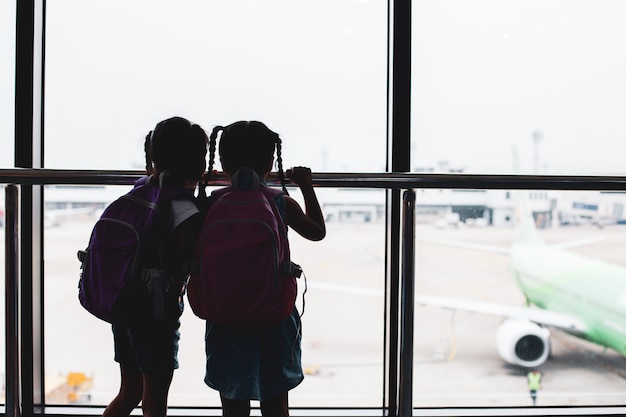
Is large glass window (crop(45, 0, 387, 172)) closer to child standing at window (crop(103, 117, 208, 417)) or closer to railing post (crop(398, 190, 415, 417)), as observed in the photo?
railing post (crop(398, 190, 415, 417))

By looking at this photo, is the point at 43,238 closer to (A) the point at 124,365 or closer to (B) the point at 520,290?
(A) the point at 124,365

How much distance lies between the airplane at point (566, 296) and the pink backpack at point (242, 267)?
4199 mm

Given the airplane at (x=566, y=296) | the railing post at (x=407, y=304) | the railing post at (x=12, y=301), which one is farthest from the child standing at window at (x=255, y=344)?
the airplane at (x=566, y=296)

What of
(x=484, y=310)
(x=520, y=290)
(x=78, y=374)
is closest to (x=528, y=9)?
(x=78, y=374)

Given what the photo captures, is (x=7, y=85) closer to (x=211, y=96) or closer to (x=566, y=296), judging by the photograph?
(x=211, y=96)

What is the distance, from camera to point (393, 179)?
1.21 metres

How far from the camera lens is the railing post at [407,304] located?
125 centimetres

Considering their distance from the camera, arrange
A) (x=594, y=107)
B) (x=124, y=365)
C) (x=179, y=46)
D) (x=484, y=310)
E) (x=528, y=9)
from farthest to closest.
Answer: (x=484, y=310) < (x=594, y=107) < (x=528, y=9) < (x=179, y=46) < (x=124, y=365)

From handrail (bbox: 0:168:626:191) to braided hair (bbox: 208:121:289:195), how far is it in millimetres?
133

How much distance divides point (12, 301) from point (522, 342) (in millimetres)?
3753

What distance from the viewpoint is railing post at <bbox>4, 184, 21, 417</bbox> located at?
121 centimetres

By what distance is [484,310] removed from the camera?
164 inches

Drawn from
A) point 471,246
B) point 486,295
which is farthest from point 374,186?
point 486,295

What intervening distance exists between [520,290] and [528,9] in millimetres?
4759
